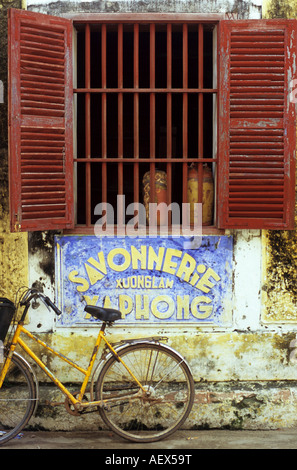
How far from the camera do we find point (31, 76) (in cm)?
473

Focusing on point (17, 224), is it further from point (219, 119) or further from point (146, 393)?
point (219, 119)

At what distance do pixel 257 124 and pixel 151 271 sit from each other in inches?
61.1

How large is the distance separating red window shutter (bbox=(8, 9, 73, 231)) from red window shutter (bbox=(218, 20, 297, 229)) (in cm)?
132

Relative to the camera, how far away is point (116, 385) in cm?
470

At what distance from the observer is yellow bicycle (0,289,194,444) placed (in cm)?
443

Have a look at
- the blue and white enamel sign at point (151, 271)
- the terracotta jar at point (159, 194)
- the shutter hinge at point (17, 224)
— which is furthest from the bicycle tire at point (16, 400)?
the terracotta jar at point (159, 194)

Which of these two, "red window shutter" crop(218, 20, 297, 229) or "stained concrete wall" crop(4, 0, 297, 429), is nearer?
"red window shutter" crop(218, 20, 297, 229)

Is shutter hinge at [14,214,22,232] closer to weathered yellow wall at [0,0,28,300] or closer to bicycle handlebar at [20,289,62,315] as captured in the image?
weathered yellow wall at [0,0,28,300]

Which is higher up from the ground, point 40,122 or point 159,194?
point 40,122

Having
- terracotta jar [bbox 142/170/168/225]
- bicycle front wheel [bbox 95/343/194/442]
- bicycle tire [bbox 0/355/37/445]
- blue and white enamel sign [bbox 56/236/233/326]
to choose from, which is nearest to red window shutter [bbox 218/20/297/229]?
blue and white enamel sign [bbox 56/236/233/326]

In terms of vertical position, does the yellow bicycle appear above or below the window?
below

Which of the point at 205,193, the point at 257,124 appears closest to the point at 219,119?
the point at 257,124

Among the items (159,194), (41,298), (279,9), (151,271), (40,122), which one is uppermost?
(279,9)
